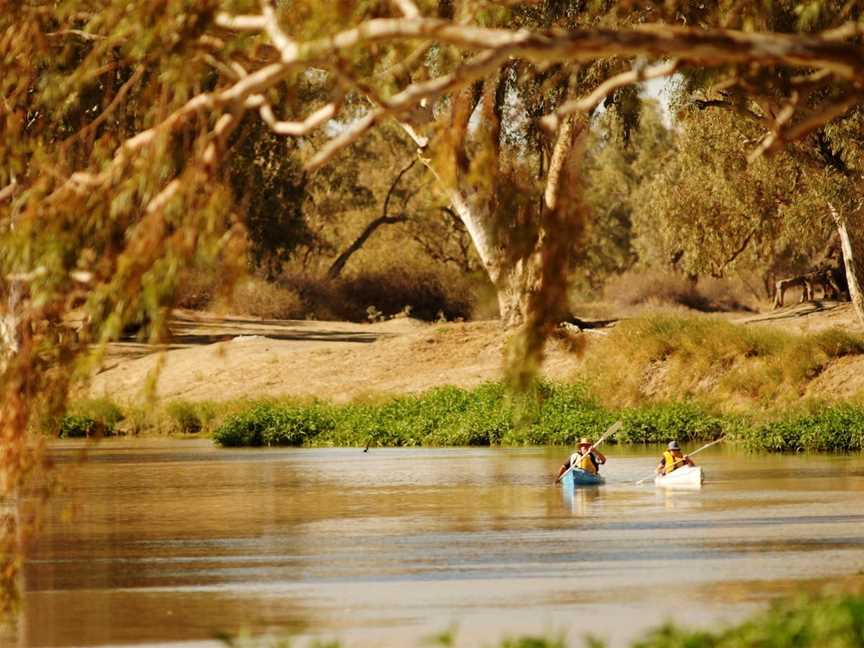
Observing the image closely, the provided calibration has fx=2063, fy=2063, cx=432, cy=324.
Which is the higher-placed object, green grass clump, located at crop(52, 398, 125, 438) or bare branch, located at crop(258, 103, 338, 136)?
bare branch, located at crop(258, 103, 338, 136)

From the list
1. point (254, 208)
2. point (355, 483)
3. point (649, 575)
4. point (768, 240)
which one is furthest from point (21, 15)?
point (254, 208)

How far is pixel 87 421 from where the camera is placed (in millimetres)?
45656

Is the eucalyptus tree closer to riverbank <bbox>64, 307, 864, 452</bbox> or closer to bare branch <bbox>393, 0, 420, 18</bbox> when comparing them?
bare branch <bbox>393, 0, 420, 18</bbox>

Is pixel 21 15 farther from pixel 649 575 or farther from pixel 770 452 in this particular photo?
pixel 770 452

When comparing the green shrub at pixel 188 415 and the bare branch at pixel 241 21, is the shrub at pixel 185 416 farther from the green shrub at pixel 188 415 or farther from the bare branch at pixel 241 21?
the bare branch at pixel 241 21

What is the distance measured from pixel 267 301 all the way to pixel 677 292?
22.0 m

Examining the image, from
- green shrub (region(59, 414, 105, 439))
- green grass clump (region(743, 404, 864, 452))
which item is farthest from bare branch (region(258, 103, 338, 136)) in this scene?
green shrub (region(59, 414, 105, 439))

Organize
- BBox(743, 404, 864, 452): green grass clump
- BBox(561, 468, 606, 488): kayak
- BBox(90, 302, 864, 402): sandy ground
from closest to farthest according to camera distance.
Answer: BBox(561, 468, 606, 488): kayak < BBox(743, 404, 864, 452): green grass clump < BBox(90, 302, 864, 402): sandy ground

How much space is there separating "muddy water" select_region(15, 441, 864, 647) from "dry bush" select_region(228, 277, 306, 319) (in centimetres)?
3436

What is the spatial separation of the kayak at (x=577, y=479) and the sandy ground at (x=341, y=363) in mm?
17319

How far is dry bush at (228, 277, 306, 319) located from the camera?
67.4m

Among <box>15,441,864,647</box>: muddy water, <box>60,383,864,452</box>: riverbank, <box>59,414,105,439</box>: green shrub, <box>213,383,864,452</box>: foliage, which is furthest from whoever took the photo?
<box>59,414,105,439</box>: green shrub

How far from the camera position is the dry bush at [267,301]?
6744 centimetres

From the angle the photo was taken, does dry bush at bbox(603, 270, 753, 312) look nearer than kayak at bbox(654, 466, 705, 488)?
No
